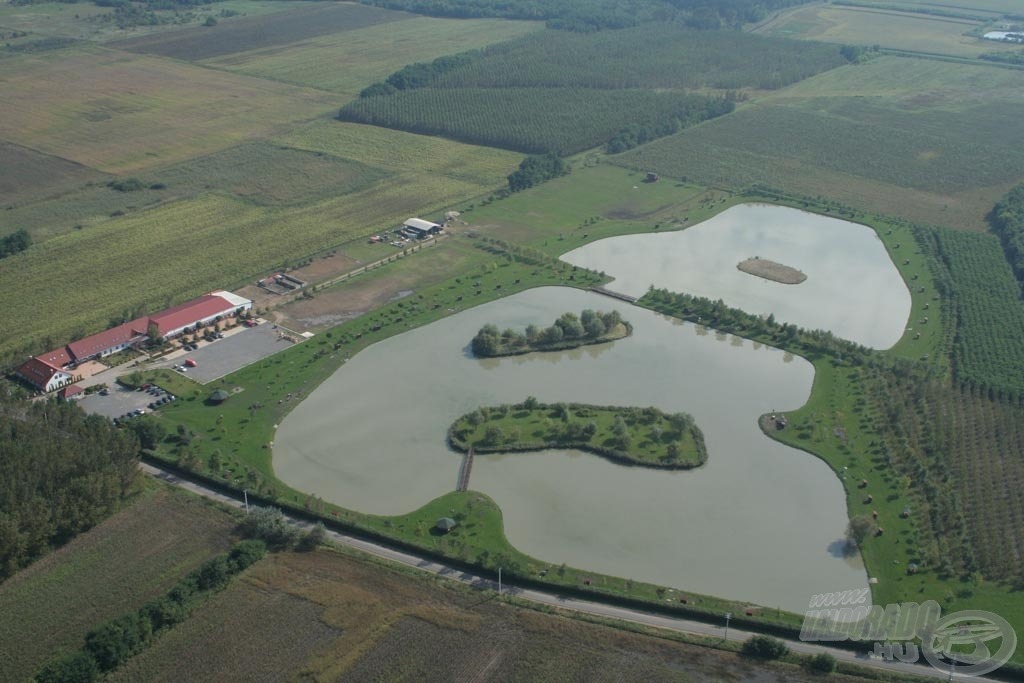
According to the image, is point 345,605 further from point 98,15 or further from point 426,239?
point 98,15

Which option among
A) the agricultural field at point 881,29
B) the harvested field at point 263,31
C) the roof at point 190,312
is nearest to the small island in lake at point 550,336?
the roof at point 190,312

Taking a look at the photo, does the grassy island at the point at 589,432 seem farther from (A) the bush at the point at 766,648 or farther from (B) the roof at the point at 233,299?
A: (B) the roof at the point at 233,299

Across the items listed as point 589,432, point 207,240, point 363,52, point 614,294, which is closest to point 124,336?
point 207,240

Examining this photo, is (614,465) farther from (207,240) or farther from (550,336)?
(207,240)

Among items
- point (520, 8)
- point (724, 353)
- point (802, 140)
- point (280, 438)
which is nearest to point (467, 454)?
point (280, 438)

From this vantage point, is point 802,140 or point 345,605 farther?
point 802,140

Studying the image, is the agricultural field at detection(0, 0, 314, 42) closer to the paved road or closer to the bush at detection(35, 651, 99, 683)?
the paved road

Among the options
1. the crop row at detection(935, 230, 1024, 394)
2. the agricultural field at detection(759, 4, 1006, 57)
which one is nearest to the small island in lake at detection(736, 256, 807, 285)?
the crop row at detection(935, 230, 1024, 394)
